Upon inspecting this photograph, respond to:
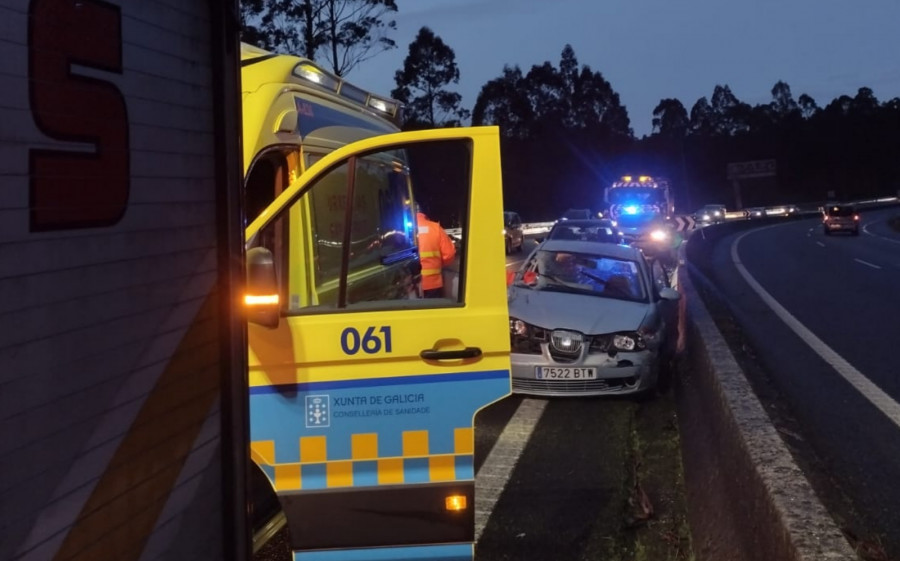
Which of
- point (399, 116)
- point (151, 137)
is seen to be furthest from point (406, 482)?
point (399, 116)

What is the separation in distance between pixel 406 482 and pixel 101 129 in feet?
6.35

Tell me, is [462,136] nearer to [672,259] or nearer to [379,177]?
[379,177]

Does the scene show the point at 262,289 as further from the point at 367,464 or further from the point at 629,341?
the point at 629,341

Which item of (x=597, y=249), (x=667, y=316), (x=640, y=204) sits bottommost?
(x=667, y=316)

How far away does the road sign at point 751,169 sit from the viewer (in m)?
87.3

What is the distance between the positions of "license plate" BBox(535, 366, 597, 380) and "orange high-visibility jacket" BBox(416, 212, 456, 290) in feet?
7.46

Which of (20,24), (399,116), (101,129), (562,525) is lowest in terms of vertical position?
(562,525)

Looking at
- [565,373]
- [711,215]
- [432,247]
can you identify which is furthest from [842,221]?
[432,247]

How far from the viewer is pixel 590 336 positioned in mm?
8281


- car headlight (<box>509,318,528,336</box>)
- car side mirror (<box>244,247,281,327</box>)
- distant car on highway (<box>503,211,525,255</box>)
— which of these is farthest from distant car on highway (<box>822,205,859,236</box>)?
car side mirror (<box>244,247,281,327</box>)

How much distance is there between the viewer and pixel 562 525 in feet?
17.3

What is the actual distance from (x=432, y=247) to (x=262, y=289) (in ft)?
8.43

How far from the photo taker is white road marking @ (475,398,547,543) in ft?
18.2

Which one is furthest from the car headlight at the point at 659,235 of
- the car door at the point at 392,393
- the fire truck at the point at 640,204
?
the car door at the point at 392,393
